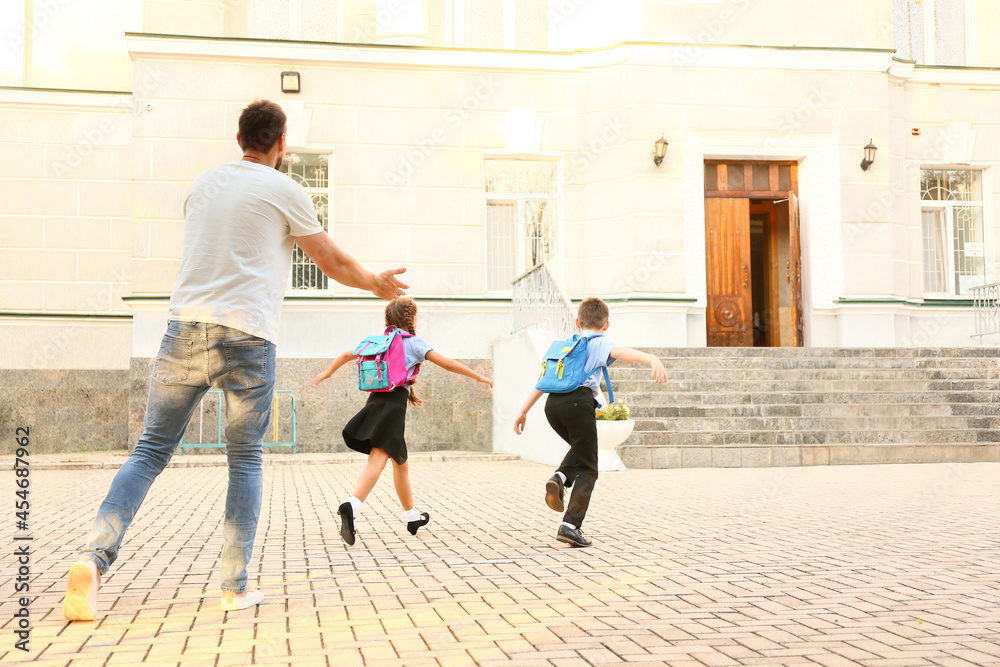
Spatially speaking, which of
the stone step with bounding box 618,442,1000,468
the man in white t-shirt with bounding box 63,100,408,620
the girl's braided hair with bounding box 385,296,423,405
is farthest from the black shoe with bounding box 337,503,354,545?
the stone step with bounding box 618,442,1000,468

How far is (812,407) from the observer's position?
13.8 meters

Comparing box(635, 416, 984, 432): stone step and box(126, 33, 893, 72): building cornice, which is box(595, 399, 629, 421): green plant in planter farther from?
box(126, 33, 893, 72): building cornice

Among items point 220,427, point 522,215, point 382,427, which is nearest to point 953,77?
point 522,215

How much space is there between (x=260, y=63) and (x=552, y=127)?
5.06 metres

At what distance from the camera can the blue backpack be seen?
21.5ft

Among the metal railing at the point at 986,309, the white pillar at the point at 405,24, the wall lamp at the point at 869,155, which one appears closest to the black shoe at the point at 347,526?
the white pillar at the point at 405,24

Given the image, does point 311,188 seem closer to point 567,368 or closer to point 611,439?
point 611,439

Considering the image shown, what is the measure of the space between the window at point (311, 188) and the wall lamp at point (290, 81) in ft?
3.67

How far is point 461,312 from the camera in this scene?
16703 millimetres

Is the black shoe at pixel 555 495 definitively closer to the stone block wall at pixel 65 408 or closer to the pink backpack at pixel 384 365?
the pink backpack at pixel 384 365

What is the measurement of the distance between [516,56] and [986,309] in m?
9.59

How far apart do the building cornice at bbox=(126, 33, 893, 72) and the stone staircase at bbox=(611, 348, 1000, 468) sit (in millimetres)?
5268

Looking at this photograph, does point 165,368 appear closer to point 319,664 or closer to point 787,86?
point 319,664

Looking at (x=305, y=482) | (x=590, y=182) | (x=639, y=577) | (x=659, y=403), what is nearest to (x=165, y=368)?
(x=639, y=577)
